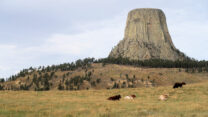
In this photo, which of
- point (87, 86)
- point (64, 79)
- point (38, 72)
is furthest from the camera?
point (38, 72)

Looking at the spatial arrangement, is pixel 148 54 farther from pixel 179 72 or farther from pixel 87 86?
pixel 87 86

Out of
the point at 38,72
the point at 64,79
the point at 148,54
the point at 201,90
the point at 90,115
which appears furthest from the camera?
the point at 148,54

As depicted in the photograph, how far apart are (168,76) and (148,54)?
6352 centimetres

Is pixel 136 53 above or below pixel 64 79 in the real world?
above

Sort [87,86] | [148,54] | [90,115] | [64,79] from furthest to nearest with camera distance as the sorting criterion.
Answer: [148,54], [64,79], [87,86], [90,115]

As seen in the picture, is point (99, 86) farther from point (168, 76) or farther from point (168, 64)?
point (168, 64)

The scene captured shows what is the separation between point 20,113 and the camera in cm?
1681

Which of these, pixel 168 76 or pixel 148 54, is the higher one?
pixel 148 54

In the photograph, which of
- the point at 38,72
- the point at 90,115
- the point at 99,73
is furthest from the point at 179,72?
the point at 90,115

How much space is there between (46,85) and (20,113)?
356ft

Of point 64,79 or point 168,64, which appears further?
point 168,64

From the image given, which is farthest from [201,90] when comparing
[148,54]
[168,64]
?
[148,54]

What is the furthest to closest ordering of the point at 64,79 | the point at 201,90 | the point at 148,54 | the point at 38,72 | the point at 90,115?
the point at 148,54
the point at 38,72
the point at 64,79
the point at 201,90
the point at 90,115

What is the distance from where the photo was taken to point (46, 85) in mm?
122812
